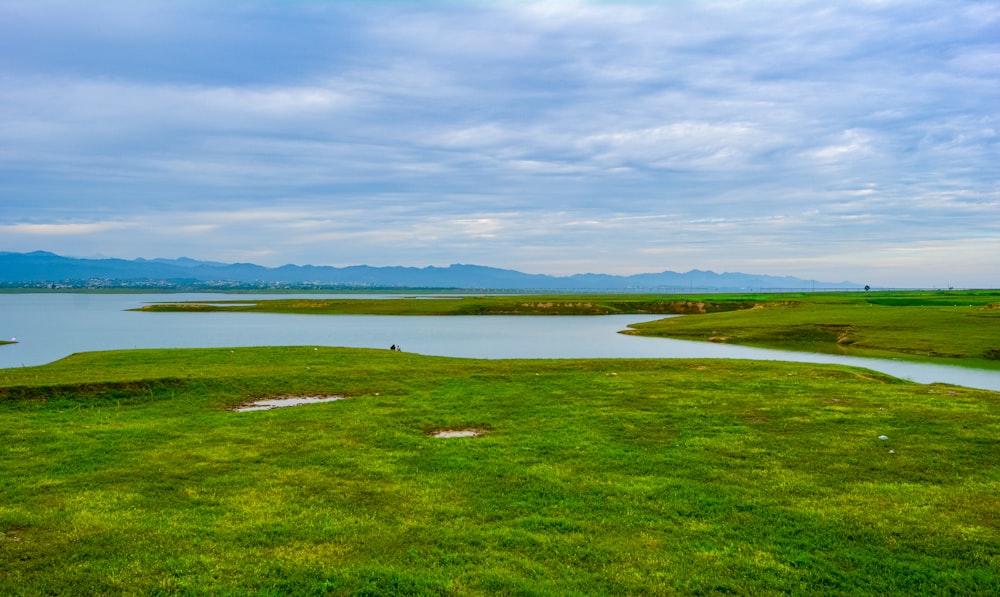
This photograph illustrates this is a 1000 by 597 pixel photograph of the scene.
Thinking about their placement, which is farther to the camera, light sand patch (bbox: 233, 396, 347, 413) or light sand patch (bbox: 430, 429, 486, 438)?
light sand patch (bbox: 233, 396, 347, 413)

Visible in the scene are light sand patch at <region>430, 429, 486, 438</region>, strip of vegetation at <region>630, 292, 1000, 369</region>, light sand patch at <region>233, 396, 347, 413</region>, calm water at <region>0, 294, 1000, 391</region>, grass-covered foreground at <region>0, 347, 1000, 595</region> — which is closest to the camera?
grass-covered foreground at <region>0, 347, 1000, 595</region>

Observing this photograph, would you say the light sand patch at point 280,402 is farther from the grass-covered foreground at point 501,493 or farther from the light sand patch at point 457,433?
the light sand patch at point 457,433

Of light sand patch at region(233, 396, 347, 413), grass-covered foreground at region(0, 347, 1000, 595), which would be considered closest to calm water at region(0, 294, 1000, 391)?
grass-covered foreground at region(0, 347, 1000, 595)

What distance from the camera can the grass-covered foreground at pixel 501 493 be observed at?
986 centimetres

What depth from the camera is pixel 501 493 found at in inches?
536

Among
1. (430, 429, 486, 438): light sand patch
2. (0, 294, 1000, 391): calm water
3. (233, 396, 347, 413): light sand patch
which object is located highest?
(430, 429, 486, 438): light sand patch

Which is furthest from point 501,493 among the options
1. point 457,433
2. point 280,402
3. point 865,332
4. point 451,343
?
point 865,332

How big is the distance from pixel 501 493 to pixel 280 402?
14.6 metres

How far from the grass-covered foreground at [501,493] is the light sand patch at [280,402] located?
2.97 feet

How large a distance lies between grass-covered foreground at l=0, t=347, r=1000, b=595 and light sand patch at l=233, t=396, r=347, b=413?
907mm

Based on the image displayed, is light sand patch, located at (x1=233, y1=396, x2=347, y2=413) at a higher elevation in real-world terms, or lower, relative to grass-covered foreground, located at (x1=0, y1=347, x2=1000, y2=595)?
lower

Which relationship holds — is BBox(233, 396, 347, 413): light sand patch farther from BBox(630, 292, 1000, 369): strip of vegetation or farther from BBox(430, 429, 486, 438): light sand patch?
BBox(630, 292, 1000, 369): strip of vegetation

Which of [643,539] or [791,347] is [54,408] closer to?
[643,539]

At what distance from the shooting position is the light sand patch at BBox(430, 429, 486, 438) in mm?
19136
